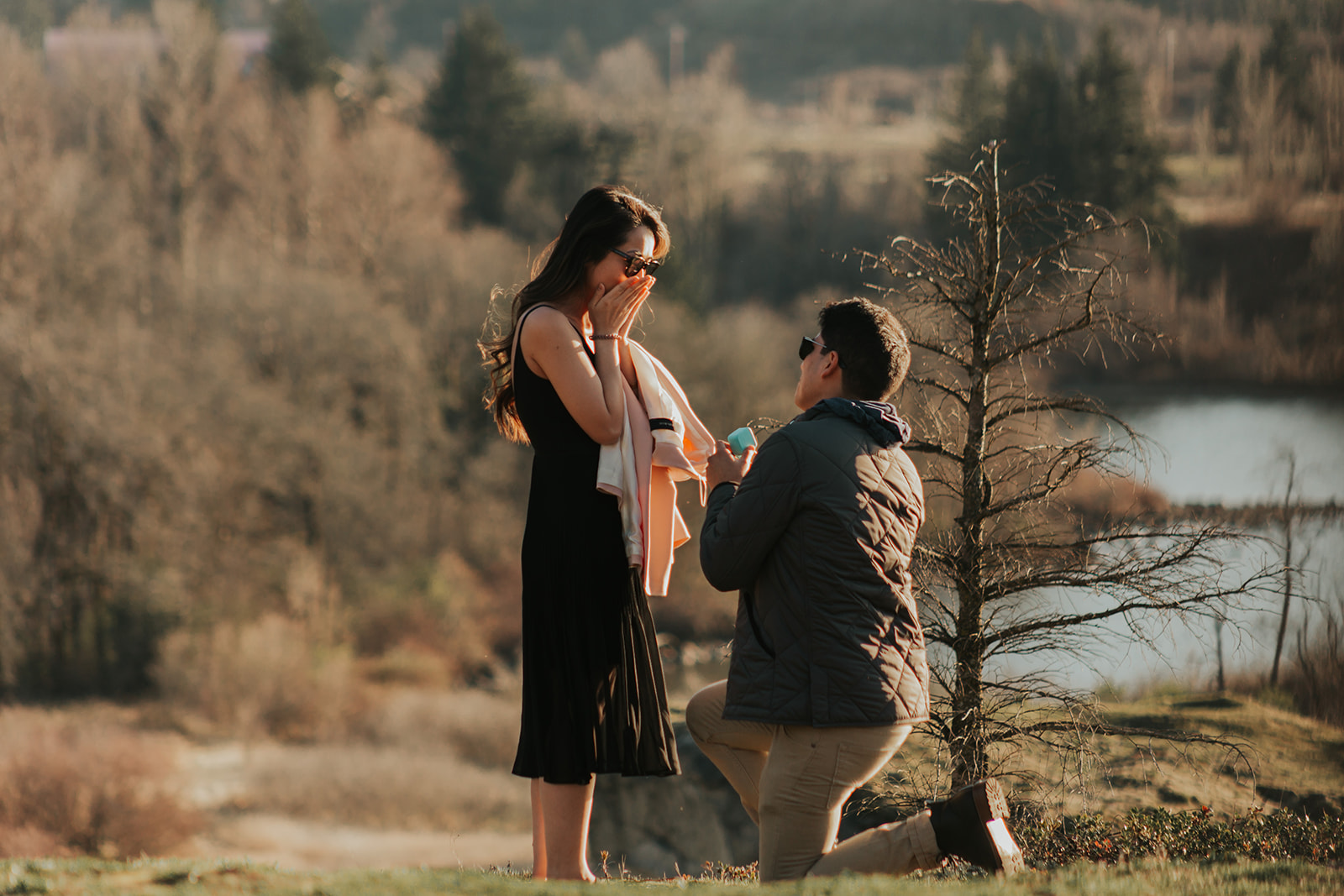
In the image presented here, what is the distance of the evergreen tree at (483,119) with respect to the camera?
37.7 m

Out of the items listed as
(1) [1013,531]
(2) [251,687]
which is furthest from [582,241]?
(2) [251,687]

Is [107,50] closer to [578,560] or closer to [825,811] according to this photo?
[578,560]

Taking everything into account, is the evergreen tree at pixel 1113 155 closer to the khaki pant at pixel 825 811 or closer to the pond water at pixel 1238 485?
the pond water at pixel 1238 485

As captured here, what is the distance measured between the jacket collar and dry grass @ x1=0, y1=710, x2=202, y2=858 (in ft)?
56.8

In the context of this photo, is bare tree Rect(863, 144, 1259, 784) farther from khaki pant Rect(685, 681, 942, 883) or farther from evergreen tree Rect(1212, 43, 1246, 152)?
evergreen tree Rect(1212, 43, 1246, 152)

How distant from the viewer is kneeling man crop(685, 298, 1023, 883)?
302cm

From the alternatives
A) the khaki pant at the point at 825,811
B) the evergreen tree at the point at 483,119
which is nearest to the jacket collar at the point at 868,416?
the khaki pant at the point at 825,811

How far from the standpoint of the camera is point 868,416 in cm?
313

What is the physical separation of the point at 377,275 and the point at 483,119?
7767mm

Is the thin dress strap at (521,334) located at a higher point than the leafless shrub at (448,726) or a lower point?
higher

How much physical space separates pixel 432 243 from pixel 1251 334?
996 inches

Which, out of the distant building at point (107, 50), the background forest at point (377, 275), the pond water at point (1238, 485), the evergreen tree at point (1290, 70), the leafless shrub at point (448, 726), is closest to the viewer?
the pond water at point (1238, 485)

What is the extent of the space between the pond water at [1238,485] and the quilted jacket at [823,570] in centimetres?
327

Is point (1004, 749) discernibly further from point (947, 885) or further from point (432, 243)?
point (432, 243)
